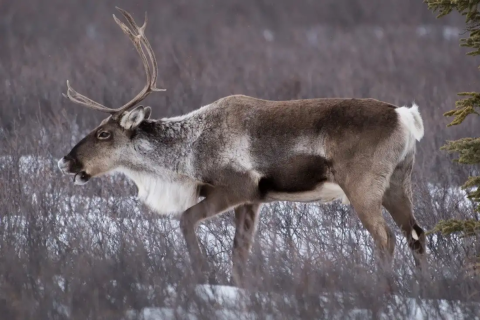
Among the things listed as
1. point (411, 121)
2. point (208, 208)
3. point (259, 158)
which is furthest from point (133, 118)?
point (411, 121)

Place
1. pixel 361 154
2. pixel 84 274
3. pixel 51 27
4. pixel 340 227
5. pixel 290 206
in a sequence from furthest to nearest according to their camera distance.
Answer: pixel 51 27
pixel 290 206
pixel 340 227
pixel 361 154
pixel 84 274

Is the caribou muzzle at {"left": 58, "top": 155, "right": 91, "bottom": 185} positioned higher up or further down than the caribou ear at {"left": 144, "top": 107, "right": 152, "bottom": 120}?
further down

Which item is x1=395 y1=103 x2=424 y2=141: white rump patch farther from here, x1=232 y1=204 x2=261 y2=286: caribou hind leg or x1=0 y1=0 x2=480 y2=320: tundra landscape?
x1=232 y1=204 x2=261 y2=286: caribou hind leg

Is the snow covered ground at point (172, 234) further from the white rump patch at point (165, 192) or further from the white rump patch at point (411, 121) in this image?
the white rump patch at point (411, 121)

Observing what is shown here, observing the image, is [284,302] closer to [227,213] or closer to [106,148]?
[106,148]

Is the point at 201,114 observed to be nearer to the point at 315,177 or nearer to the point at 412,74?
the point at 315,177

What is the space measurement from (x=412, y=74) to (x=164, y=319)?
10.8 m

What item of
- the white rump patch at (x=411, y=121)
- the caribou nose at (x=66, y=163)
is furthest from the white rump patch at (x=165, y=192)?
the white rump patch at (x=411, y=121)

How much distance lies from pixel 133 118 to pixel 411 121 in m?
1.85

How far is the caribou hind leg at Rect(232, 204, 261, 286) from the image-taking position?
521cm

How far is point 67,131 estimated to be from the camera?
368 inches

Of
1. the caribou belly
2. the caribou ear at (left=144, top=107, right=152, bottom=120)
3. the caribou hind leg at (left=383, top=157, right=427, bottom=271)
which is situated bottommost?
the caribou hind leg at (left=383, top=157, right=427, bottom=271)

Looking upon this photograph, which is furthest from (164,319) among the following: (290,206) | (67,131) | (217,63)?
(217,63)

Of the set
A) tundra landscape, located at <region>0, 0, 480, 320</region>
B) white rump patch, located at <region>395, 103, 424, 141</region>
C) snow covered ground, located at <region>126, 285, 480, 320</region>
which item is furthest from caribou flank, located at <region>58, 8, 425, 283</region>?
snow covered ground, located at <region>126, 285, 480, 320</region>
